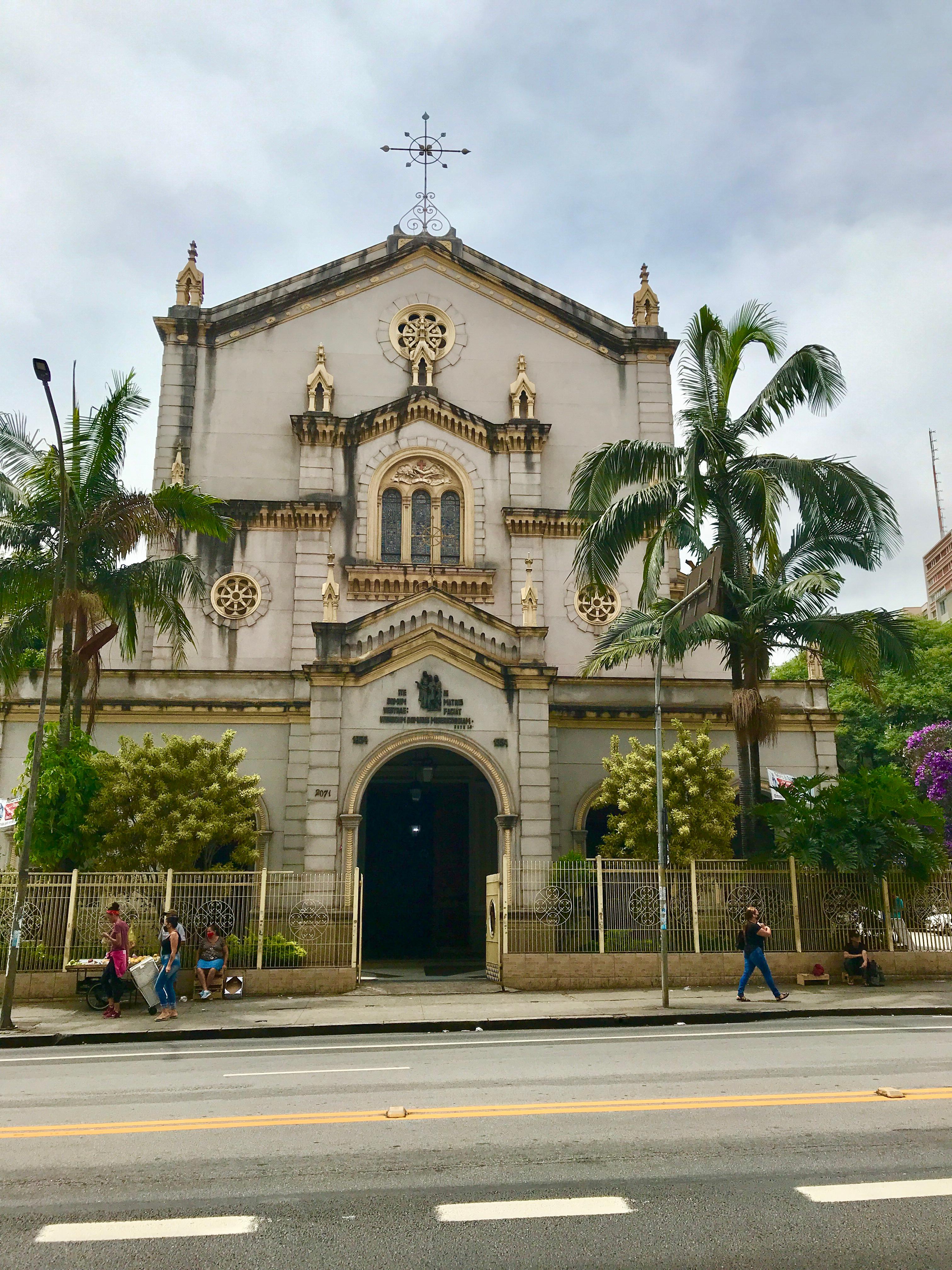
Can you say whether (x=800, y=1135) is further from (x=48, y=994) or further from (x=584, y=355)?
(x=584, y=355)

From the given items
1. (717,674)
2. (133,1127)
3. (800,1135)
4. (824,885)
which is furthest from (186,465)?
(800,1135)

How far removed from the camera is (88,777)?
66.3ft

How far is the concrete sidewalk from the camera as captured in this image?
16.1 m

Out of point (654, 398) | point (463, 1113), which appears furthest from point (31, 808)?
point (654, 398)

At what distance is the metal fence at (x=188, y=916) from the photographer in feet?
62.6

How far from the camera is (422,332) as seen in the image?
30562mm

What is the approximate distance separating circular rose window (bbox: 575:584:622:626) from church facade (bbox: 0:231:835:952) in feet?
0.18

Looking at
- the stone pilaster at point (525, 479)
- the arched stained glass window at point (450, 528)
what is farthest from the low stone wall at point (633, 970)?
the stone pilaster at point (525, 479)

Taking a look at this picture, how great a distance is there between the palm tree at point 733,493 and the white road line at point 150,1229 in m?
16.1

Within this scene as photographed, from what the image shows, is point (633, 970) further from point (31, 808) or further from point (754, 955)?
point (31, 808)

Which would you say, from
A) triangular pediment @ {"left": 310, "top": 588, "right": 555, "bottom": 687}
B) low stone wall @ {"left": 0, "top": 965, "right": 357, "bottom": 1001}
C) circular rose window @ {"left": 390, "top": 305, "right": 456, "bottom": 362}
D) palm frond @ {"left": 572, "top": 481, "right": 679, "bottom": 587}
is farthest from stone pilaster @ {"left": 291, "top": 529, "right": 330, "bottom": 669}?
low stone wall @ {"left": 0, "top": 965, "right": 357, "bottom": 1001}

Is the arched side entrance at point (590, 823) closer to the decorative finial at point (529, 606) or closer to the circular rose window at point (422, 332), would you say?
the decorative finial at point (529, 606)

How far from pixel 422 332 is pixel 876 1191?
2707 cm

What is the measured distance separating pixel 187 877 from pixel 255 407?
47.7 feet
